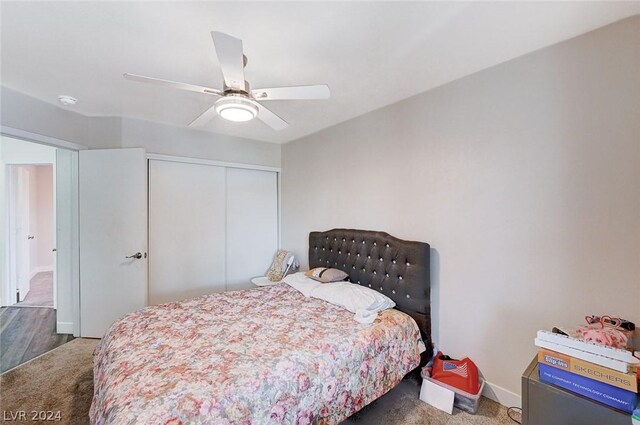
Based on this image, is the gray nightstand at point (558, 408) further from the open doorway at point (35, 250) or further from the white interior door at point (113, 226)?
the open doorway at point (35, 250)

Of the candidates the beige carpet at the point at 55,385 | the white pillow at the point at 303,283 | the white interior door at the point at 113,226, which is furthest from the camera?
the white interior door at the point at 113,226

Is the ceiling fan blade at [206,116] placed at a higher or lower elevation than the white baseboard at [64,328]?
higher

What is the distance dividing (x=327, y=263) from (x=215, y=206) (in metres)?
1.70

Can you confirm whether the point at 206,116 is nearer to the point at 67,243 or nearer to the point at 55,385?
the point at 55,385

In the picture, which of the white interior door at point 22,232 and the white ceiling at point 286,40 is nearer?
the white ceiling at point 286,40

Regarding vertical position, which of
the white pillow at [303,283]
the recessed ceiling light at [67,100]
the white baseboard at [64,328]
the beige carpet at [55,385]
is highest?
the recessed ceiling light at [67,100]

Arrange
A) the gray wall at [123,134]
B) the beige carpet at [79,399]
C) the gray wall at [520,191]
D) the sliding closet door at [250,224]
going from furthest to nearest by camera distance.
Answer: the sliding closet door at [250,224], the gray wall at [123,134], the beige carpet at [79,399], the gray wall at [520,191]

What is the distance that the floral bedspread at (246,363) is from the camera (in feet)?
3.98

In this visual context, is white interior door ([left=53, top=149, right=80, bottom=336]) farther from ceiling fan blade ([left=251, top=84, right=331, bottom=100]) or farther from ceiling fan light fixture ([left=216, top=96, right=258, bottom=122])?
ceiling fan blade ([left=251, top=84, right=331, bottom=100])

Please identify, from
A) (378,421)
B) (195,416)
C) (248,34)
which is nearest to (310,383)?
(195,416)

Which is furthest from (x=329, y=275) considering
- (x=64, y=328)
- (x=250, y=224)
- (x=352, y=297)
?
(x=64, y=328)

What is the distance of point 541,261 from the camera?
70.5 inches

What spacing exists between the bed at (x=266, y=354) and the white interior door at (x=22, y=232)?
13.1 ft

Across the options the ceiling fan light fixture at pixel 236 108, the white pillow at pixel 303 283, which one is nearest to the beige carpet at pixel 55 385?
the white pillow at pixel 303 283
